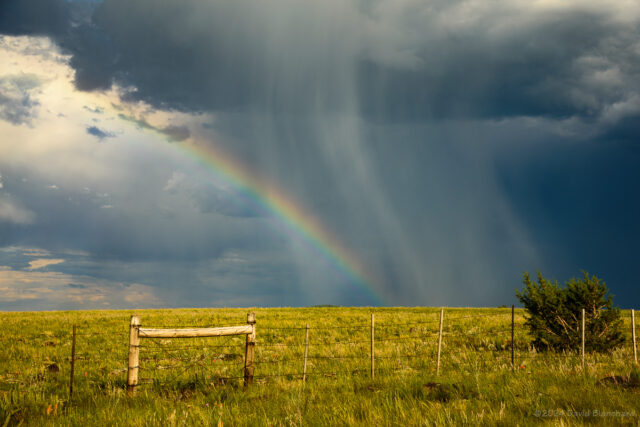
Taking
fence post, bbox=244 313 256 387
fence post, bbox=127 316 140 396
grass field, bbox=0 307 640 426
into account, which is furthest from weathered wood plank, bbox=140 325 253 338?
grass field, bbox=0 307 640 426

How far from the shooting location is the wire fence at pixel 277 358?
1194 cm

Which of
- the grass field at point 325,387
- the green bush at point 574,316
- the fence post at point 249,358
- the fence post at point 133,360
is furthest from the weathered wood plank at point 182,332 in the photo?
the green bush at point 574,316

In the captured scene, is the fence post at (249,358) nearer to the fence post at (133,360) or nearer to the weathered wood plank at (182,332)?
the weathered wood plank at (182,332)

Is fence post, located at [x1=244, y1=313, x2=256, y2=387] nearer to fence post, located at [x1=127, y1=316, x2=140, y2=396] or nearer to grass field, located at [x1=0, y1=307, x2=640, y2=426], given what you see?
grass field, located at [x1=0, y1=307, x2=640, y2=426]

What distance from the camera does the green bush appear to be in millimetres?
15570

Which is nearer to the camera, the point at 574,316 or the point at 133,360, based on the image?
the point at 133,360

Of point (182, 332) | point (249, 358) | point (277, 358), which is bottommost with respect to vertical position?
point (277, 358)

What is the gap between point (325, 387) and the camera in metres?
10.0

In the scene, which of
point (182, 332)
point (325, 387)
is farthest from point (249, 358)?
point (325, 387)

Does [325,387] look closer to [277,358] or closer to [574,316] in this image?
[277,358]

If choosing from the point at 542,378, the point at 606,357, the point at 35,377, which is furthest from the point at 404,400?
the point at 35,377

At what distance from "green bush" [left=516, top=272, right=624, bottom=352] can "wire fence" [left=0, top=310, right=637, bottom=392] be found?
54cm

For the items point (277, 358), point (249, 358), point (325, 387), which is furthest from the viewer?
point (277, 358)

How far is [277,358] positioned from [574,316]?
36.9 ft
